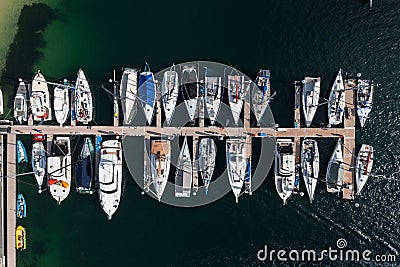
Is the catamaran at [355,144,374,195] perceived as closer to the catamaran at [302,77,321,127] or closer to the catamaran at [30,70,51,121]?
the catamaran at [302,77,321,127]

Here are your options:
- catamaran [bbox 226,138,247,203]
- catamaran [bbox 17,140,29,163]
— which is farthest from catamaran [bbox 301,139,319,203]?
catamaran [bbox 17,140,29,163]

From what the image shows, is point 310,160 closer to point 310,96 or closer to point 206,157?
point 310,96

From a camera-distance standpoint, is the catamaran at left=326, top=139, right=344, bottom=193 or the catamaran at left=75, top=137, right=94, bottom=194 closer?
the catamaran at left=326, top=139, right=344, bottom=193

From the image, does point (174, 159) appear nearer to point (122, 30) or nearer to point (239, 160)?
point (239, 160)

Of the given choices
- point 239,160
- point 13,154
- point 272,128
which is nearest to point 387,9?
point 272,128

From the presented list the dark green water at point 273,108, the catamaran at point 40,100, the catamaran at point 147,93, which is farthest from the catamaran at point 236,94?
the catamaran at point 40,100

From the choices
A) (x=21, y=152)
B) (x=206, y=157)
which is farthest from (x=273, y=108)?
(x=21, y=152)
